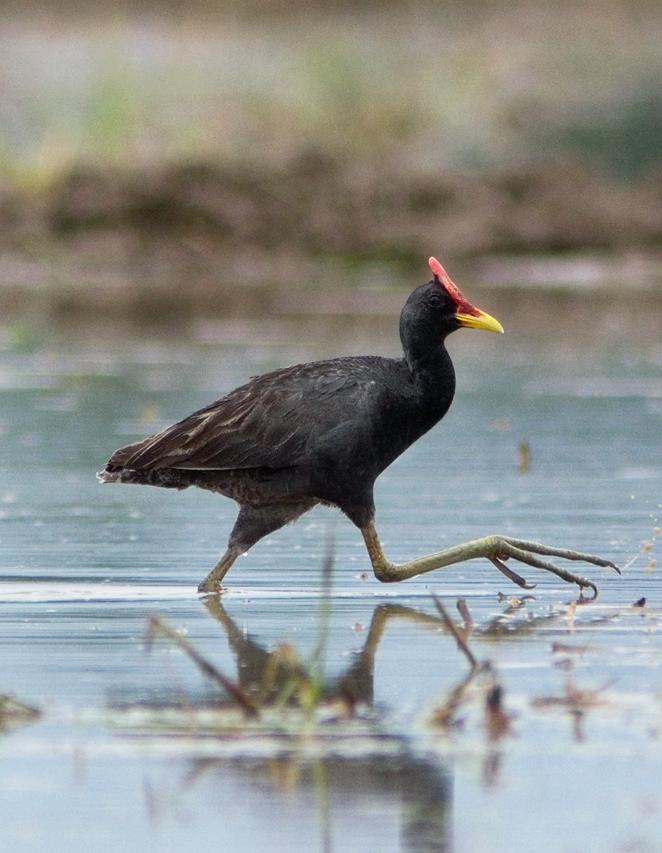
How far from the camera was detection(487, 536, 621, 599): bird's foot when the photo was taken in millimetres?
9250

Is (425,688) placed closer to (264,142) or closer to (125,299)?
(125,299)

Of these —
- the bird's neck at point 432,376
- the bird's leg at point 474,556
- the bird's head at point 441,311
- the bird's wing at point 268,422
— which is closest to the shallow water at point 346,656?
the bird's leg at point 474,556

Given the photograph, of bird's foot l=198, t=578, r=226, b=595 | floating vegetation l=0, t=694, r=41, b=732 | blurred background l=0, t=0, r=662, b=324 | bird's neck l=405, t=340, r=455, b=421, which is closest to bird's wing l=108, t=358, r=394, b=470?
bird's neck l=405, t=340, r=455, b=421

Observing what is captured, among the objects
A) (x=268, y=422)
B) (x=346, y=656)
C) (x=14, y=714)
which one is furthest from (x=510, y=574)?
(x=14, y=714)

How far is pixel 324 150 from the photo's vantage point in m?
33.7

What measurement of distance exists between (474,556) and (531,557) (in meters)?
0.22

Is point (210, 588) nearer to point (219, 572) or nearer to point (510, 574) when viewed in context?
point (219, 572)

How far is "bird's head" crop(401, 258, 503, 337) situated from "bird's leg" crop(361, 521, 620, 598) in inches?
31.9

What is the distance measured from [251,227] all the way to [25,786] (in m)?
26.0

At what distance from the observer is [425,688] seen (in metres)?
7.34

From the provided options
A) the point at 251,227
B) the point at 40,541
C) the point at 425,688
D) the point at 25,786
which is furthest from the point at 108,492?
the point at 251,227

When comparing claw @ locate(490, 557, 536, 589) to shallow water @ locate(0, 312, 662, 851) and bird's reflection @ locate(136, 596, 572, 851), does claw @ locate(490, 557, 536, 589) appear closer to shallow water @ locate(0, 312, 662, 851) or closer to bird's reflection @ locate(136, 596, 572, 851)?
shallow water @ locate(0, 312, 662, 851)

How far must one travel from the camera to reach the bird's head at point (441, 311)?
9.56 metres

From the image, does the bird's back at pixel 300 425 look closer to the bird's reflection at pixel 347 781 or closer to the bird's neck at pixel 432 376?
the bird's neck at pixel 432 376
